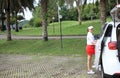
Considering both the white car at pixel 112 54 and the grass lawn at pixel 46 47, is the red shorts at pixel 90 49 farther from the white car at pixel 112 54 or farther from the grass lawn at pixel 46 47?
the grass lawn at pixel 46 47

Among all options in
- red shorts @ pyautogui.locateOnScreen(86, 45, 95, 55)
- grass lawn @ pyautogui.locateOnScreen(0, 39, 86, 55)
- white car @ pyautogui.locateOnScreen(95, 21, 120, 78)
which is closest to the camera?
white car @ pyautogui.locateOnScreen(95, 21, 120, 78)

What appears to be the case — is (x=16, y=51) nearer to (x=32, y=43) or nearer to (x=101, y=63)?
(x=32, y=43)

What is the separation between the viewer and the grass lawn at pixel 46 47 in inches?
899

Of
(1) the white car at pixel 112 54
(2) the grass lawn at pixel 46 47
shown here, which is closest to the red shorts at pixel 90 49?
(1) the white car at pixel 112 54

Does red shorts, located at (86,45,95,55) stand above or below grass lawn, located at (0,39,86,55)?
above

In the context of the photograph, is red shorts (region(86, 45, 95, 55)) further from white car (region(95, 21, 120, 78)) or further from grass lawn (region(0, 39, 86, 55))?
grass lawn (region(0, 39, 86, 55))

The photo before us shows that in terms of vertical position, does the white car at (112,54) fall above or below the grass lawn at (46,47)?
above

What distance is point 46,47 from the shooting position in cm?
2538

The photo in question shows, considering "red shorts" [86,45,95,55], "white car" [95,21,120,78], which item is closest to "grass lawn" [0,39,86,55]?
"red shorts" [86,45,95,55]

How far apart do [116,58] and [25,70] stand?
19.6ft


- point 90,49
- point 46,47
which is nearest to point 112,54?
point 90,49

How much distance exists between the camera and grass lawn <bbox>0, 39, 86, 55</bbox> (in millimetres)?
22845

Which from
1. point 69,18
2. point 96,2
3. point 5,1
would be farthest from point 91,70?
point 69,18

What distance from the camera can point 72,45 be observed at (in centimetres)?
2472
